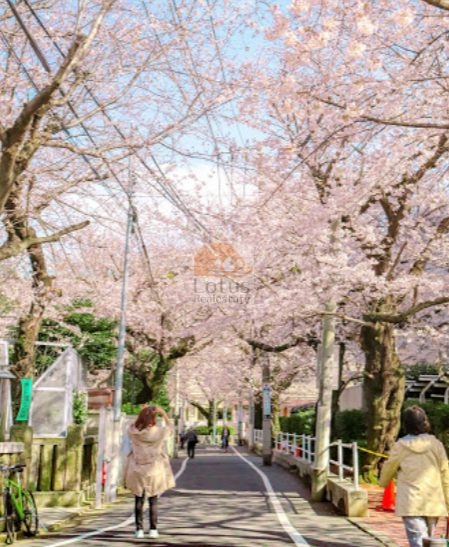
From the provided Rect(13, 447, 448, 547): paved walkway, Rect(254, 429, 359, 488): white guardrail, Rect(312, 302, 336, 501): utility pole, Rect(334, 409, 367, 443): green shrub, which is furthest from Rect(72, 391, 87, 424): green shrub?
Rect(334, 409, 367, 443): green shrub

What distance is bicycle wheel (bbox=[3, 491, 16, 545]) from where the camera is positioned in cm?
1035

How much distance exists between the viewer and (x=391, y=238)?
20.3 meters

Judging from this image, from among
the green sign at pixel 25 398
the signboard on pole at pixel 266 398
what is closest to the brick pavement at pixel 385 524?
the green sign at pixel 25 398

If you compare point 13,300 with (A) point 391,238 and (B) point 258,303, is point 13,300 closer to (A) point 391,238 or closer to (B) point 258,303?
(B) point 258,303

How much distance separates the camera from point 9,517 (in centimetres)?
1045

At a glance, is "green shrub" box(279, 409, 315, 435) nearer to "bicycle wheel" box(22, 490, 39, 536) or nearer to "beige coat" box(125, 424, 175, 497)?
"beige coat" box(125, 424, 175, 497)

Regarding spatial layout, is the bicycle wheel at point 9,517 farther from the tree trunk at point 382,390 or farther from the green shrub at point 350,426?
the green shrub at point 350,426

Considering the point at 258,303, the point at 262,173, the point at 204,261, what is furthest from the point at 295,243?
the point at 204,261

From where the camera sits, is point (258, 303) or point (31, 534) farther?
point (258, 303)

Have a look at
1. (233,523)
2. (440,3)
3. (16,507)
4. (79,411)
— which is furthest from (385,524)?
(440,3)

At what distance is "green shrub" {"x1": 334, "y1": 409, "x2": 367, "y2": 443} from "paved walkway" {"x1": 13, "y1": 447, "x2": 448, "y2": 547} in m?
9.51

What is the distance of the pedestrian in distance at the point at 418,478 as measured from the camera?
705cm

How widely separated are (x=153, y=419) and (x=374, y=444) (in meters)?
10.1

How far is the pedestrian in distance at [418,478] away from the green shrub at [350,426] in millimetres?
21710
